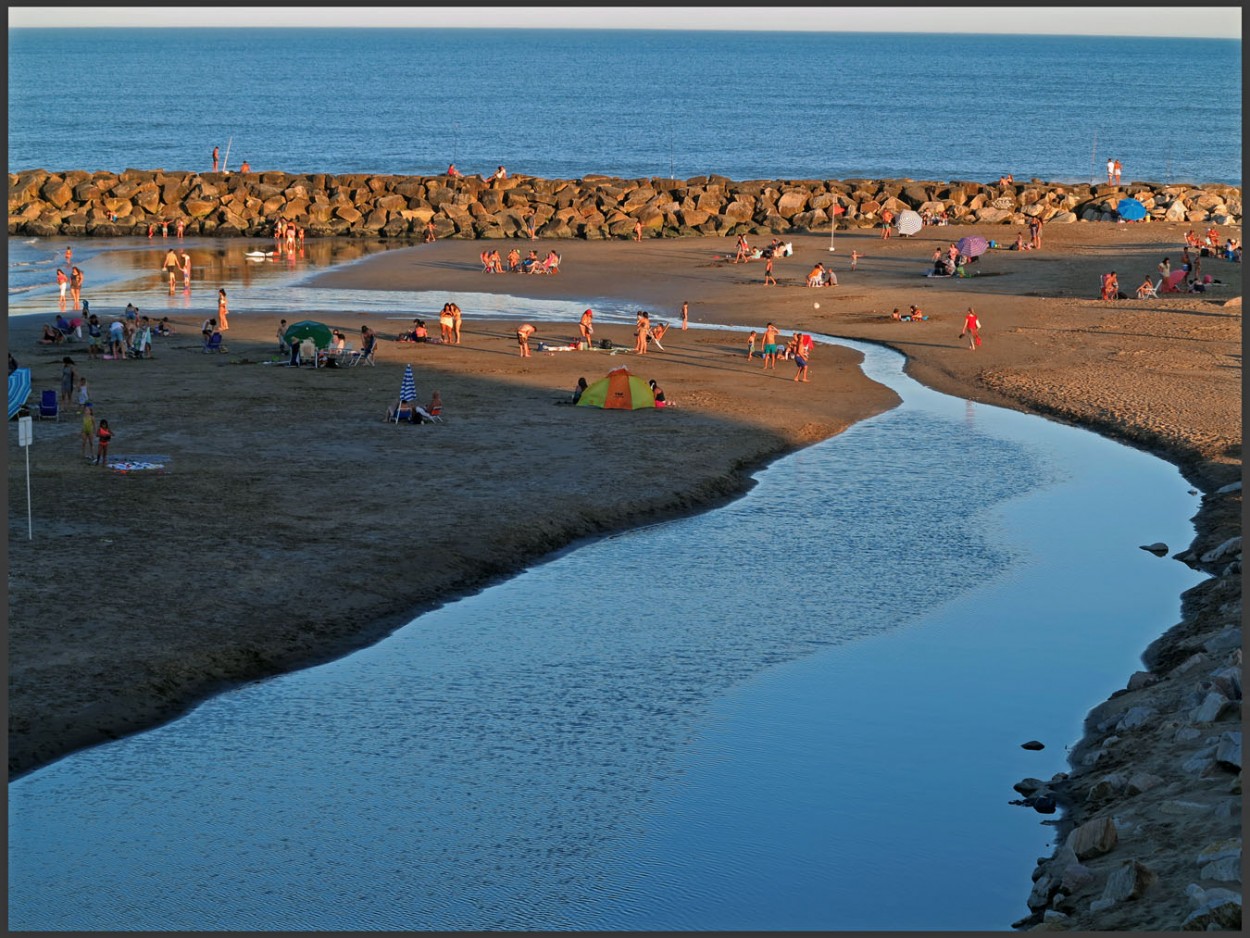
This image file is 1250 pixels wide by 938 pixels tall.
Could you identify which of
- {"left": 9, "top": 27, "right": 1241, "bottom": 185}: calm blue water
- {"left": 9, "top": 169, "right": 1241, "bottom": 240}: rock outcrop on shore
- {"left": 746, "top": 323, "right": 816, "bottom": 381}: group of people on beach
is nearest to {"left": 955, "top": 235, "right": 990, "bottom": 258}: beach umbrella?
{"left": 9, "top": 169, "right": 1241, "bottom": 240}: rock outcrop on shore

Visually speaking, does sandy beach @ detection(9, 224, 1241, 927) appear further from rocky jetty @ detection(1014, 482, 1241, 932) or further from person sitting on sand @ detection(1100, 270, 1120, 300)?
person sitting on sand @ detection(1100, 270, 1120, 300)

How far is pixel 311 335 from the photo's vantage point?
41219 millimetres

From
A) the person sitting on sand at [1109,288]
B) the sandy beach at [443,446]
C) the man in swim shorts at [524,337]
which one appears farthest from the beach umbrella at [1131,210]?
the man in swim shorts at [524,337]

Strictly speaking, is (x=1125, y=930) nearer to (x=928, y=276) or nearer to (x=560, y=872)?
(x=560, y=872)

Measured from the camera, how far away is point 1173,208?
70.7 m

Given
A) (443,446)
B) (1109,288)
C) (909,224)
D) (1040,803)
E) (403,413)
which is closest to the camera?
(1040,803)

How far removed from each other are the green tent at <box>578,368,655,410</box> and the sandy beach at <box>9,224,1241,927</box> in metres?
0.61

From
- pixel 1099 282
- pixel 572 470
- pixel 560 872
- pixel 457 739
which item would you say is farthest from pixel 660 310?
pixel 560 872

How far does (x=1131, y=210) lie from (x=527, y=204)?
91.5 feet

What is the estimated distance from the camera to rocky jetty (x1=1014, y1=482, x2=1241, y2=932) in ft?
45.3

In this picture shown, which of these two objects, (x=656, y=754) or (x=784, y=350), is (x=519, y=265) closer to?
(x=784, y=350)

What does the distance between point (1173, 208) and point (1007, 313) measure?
85.4 ft

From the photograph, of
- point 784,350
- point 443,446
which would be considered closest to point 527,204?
point 784,350

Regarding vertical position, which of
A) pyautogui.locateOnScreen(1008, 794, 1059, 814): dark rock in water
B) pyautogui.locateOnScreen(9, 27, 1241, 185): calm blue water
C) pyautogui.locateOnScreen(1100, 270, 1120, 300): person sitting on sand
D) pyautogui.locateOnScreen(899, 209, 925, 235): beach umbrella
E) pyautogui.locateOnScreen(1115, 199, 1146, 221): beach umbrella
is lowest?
pyautogui.locateOnScreen(1008, 794, 1059, 814): dark rock in water
